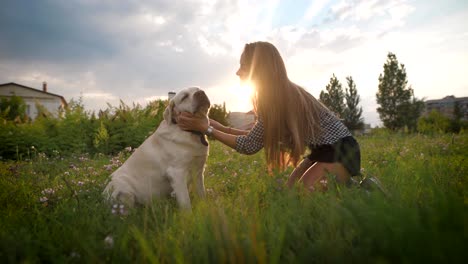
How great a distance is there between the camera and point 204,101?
149 inches

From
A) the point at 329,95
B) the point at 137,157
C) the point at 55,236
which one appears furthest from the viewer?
the point at 329,95

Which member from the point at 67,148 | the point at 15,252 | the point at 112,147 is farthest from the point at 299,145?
the point at 67,148

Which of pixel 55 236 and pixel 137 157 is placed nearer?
pixel 55 236

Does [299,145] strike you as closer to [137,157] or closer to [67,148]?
[137,157]

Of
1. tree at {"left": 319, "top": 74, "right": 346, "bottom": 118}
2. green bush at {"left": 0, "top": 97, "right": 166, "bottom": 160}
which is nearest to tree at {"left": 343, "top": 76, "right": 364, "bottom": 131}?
tree at {"left": 319, "top": 74, "right": 346, "bottom": 118}

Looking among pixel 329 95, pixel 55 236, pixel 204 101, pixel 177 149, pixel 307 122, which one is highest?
pixel 329 95

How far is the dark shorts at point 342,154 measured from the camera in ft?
11.7

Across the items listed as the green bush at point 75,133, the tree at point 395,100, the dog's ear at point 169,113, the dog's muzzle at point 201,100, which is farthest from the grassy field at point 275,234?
the tree at point 395,100

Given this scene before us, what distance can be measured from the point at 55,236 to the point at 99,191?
1257 millimetres

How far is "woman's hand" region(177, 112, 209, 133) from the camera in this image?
11.6ft

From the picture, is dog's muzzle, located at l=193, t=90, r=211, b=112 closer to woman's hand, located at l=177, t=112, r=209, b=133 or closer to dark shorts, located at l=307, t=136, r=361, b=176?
woman's hand, located at l=177, t=112, r=209, b=133

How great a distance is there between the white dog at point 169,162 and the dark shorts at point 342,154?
1440mm

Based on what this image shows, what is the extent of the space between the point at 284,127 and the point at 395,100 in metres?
41.7

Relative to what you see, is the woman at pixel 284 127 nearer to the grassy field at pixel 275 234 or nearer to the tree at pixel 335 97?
the grassy field at pixel 275 234
